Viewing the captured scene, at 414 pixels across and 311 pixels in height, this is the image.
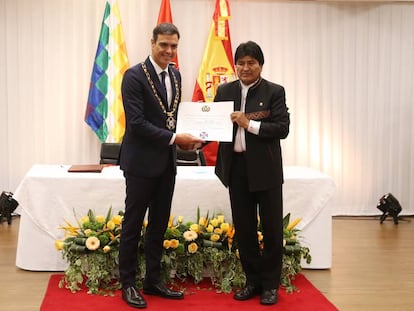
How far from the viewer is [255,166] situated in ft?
11.7

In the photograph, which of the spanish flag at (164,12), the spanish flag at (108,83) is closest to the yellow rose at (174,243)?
the spanish flag at (108,83)

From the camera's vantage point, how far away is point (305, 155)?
683 cm

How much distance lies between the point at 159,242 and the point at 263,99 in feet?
3.31

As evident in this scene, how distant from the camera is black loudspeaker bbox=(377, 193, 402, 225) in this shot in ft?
21.2

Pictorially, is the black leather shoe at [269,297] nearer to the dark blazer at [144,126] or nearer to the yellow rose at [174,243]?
the yellow rose at [174,243]

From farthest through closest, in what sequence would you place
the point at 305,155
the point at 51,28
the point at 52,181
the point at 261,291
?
the point at 305,155, the point at 51,28, the point at 52,181, the point at 261,291

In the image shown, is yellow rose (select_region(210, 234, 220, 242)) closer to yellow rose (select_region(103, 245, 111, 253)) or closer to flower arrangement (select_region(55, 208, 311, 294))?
flower arrangement (select_region(55, 208, 311, 294))

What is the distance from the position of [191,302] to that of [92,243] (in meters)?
0.69

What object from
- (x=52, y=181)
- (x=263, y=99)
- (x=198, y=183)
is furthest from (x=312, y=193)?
(x=52, y=181)

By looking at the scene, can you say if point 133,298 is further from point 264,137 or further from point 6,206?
point 6,206

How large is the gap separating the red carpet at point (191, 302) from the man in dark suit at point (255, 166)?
85 millimetres

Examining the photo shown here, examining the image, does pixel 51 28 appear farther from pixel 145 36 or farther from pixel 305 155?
pixel 305 155

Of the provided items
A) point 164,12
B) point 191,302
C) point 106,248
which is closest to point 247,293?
point 191,302

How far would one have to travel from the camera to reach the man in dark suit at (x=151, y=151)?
3.45m
